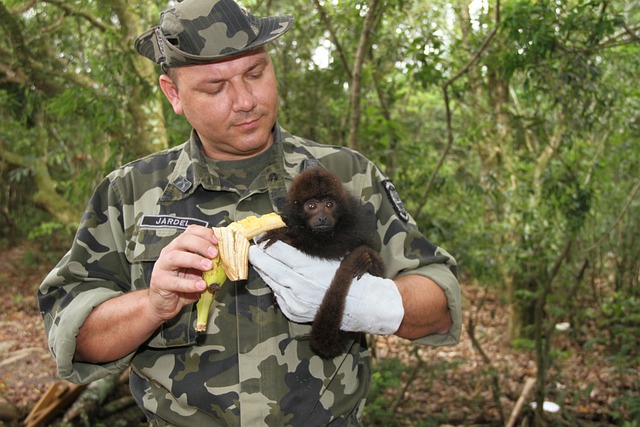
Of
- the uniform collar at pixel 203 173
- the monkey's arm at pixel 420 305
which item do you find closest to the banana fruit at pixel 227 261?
the uniform collar at pixel 203 173

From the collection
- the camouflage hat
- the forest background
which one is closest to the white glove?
the camouflage hat

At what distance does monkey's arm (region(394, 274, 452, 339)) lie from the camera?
6.81ft

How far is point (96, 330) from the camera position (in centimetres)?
204

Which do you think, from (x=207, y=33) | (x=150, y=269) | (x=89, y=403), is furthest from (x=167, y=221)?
(x=89, y=403)

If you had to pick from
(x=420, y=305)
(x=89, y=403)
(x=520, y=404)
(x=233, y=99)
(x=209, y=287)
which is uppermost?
(x=233, y=99)

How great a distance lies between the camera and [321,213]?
2.10 meters

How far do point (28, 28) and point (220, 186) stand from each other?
498 cm

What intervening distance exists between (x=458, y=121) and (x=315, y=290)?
765 cm

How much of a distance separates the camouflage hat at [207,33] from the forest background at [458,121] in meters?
2.78

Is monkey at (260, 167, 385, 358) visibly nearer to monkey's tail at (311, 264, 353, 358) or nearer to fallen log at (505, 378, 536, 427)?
monkey's tail at (311, 264, 353, 358)

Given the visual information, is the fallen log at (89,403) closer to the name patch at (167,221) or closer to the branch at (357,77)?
the branch at (357,77)

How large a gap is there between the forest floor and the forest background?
0.14ft

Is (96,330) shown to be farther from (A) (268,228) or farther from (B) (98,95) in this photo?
(B) (98,95)

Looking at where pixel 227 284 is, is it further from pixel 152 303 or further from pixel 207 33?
pixel 207 33
